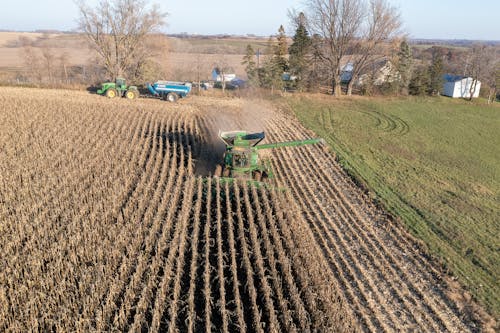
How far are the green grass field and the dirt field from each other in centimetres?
102

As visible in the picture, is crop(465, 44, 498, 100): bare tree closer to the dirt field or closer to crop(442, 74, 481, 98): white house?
crop(442, 74, 481, 98): white house

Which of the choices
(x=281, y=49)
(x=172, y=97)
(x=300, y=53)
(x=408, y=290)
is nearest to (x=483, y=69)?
(x=300, y=53)

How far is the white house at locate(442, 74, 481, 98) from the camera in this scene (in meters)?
41.4

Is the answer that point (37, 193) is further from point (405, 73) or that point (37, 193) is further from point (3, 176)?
point (405, 73)

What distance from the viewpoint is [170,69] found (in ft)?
125

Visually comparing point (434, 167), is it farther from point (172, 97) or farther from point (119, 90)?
point (119, 90)

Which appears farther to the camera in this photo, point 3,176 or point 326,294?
point 3,176

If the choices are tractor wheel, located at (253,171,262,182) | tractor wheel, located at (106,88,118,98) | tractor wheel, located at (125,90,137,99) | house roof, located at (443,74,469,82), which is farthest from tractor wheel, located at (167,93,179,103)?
house roof, located at (443,74,469,82)

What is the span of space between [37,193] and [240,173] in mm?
6727

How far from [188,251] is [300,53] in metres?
33.1

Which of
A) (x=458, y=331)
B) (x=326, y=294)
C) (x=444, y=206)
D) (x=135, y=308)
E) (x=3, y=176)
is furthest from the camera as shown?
(x=444, y=206)

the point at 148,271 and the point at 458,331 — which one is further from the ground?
the point at 148,271

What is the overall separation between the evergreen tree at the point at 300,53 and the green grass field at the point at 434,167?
4379mm

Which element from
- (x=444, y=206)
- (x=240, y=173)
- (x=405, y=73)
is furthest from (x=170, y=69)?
(x=444, y=206)
